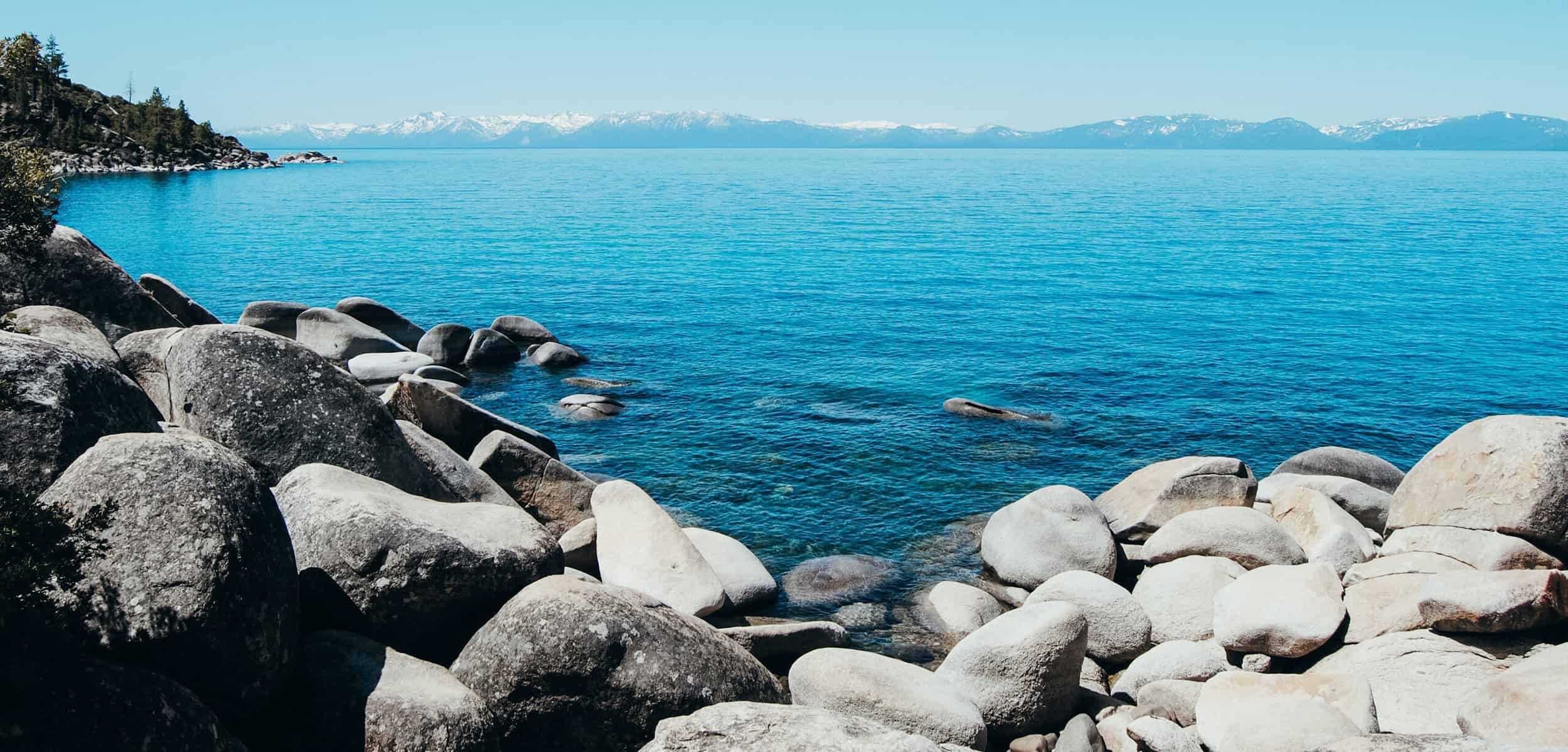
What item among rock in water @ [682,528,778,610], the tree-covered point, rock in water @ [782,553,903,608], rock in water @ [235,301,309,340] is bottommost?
rock in water @ [782,553,903,608]

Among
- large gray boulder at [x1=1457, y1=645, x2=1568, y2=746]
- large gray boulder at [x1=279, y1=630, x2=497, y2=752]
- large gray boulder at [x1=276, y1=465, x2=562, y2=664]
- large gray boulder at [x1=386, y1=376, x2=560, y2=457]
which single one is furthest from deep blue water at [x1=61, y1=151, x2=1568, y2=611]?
large gray boulder at [x1=1457, y1=645, x2=1568, y2=746]

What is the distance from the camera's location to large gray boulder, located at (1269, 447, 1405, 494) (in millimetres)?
26953

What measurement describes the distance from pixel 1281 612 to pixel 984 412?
18.2 meters

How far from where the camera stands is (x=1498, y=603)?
606 inches

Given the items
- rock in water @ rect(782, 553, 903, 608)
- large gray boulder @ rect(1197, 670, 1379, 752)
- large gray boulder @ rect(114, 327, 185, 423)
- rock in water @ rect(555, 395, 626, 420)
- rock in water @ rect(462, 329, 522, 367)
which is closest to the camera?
large gray boulder @ rect(1197, 670, 1379, 752)

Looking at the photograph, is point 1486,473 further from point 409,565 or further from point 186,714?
point 186,714

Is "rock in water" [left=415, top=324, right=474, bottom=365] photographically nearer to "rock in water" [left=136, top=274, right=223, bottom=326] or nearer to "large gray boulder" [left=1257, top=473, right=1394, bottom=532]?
"rock in water" [left=136, top=274, right=223, bottom=326]

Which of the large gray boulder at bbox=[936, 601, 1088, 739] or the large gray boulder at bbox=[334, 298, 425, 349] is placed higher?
the large gray boulder at bbox=[334, 298, 425, 349]

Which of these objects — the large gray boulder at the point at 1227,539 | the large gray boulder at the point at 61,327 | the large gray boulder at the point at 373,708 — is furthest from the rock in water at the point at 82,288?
the large gray boulder at the point at 1227,539

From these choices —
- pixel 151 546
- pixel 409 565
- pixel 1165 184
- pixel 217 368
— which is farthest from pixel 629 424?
pixel 1165 184

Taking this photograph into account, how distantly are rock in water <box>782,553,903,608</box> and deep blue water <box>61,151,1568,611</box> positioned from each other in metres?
0.75

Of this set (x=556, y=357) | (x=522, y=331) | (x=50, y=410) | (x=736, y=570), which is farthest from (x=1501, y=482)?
(x=522, y=331)

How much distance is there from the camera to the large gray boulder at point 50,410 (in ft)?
41.2

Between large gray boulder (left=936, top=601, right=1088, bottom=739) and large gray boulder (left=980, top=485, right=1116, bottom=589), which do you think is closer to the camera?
large gray boulder (left=936, top=601, right=1088, bottom=739)
